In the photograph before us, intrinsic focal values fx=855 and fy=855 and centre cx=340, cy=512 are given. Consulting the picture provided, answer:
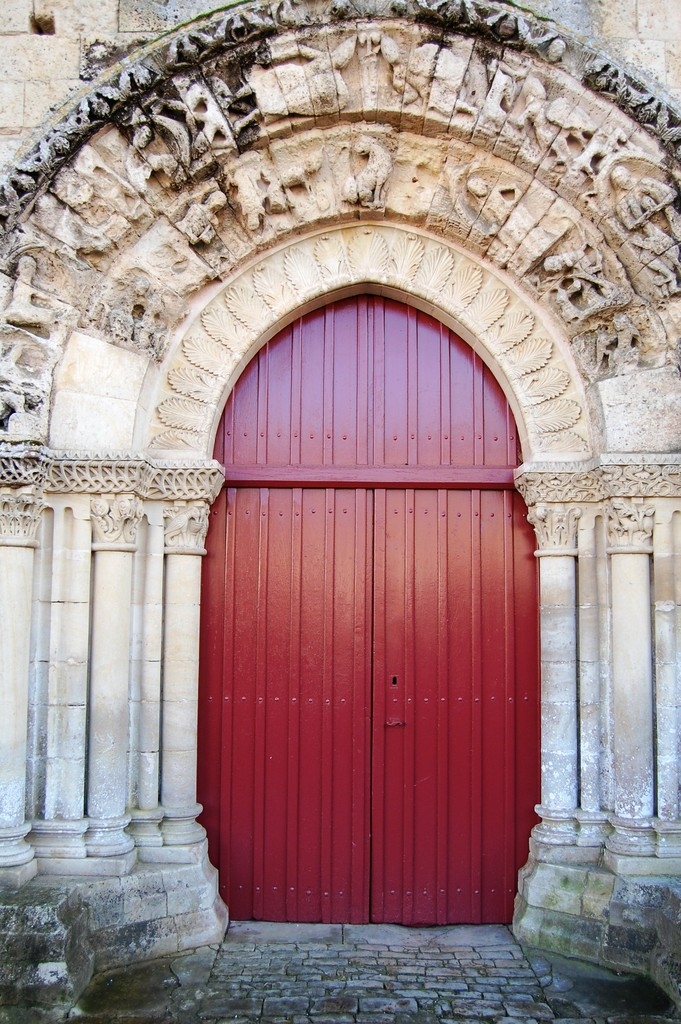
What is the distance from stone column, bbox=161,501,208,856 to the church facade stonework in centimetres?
1

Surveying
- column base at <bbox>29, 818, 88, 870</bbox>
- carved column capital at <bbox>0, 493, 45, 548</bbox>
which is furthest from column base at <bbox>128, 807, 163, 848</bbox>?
carved column capital at <bbox>0, 493, 45, 548</bbox>

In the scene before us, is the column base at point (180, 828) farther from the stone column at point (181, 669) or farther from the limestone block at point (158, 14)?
the limestone block at point (158, 14)

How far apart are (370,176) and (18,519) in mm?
2611

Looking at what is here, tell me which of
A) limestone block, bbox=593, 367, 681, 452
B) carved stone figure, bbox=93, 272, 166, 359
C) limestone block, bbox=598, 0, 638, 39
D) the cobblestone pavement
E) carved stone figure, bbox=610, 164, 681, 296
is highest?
limestone block, bbox=598, 0, 638, 39

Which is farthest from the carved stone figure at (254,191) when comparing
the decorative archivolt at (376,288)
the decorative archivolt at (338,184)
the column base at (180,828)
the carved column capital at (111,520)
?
the column base at (180,828)

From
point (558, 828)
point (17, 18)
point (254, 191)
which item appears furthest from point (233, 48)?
point (558, 828)

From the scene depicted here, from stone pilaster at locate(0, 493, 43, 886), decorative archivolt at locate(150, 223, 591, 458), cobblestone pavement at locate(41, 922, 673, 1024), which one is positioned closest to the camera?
cobblestone pavement at locate(41, 922, 673, 1024)

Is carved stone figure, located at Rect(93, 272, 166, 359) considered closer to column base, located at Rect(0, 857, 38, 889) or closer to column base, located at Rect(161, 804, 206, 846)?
column base, located at Rect(161, 804, 206, 846)

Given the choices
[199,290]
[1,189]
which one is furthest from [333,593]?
[1,189]

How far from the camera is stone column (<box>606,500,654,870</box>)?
4395 millimetres

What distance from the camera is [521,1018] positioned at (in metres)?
3.67

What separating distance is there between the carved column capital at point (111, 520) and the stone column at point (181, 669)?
0.25 m

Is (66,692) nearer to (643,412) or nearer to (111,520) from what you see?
(111,520)

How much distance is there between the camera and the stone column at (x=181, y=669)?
15.0 ft
